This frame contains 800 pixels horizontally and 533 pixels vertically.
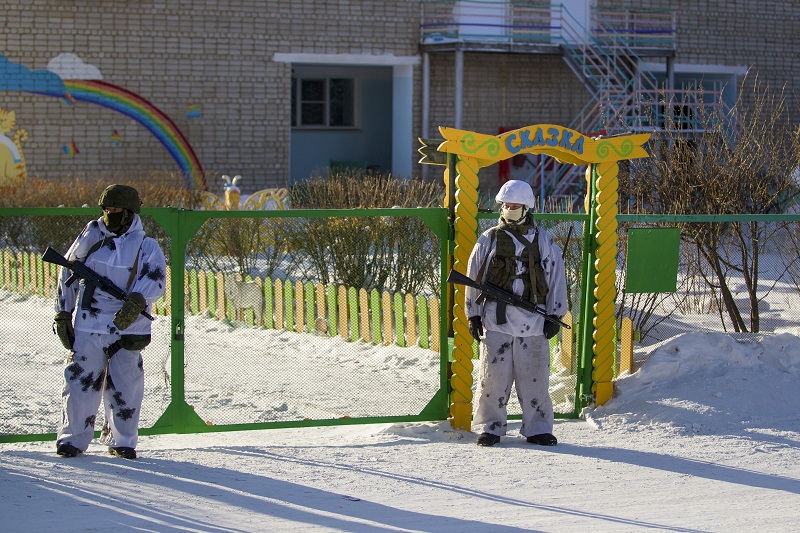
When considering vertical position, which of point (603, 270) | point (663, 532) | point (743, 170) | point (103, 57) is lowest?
point (663, 532)

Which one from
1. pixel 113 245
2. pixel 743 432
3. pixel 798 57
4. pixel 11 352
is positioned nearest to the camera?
pixel 113 245

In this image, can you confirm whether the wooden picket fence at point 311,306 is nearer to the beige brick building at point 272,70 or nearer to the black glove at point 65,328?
the black glove at point 65,328

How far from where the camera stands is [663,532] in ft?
16.8

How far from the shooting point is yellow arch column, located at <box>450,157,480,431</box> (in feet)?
22.9

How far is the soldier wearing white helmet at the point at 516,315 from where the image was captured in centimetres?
656

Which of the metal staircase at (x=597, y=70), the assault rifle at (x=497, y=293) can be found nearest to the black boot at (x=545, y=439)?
the assault rifle at (x=497, y=293)

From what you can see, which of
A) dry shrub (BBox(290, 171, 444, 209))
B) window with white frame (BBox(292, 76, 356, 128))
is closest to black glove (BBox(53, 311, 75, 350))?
dry shrub (BBox(290, 171, 444, 209))

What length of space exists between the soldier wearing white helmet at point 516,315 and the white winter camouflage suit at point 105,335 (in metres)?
1.87

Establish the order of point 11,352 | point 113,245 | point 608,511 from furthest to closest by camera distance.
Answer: point 11,352
point 113,245
point 608,511

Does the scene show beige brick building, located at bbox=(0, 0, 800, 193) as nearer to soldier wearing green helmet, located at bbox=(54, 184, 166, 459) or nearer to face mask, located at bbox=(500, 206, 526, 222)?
soldier wearing green helmet, located at bbox=(54, 184, 166, 459)

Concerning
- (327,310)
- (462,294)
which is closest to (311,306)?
(327,310)

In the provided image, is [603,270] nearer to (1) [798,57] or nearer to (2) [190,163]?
(2) [190,163]

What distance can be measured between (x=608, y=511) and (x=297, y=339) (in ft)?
16.9

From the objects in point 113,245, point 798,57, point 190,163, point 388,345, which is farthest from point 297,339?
point 798,57
